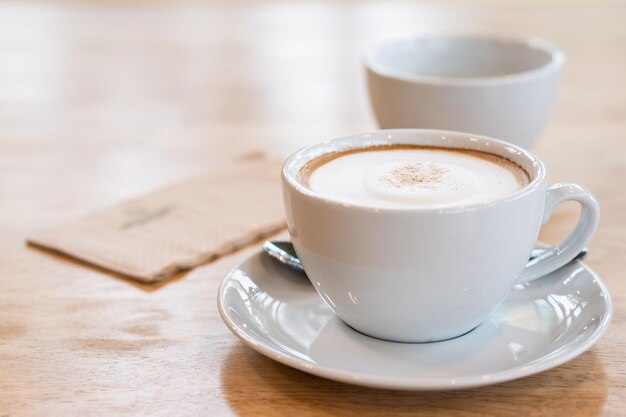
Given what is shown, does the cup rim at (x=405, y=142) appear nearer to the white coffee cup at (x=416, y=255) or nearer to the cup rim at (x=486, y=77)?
the white coffee cup at (x=416, y=255)

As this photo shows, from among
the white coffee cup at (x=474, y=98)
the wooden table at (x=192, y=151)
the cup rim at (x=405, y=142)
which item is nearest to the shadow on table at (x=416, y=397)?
the wooden table at (x=192, y=151)

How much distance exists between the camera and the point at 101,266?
79 centimetres

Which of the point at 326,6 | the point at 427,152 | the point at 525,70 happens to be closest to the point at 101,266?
the point at 427,152

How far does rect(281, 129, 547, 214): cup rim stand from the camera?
558mm

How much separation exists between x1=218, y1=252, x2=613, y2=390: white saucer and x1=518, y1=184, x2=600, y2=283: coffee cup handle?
0.06ft

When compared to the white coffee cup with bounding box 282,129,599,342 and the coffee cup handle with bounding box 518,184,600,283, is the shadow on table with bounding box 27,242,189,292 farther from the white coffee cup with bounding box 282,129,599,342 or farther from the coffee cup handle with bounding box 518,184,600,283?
the coffee cup handle with bounding box 518,184,600,283

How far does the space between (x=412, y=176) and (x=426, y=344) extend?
0.40 ft

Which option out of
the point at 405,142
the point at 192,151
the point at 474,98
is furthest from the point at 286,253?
the point at 192,151

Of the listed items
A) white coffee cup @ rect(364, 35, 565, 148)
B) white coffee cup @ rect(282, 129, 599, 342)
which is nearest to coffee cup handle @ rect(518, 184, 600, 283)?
white coffee cup @ rect(282, 129, 599, 342)

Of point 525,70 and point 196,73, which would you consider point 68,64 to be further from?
point 525,70

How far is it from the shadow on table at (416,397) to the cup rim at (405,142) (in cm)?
12

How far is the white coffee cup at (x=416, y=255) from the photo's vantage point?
56 centimetres

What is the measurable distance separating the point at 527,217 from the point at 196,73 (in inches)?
39.3

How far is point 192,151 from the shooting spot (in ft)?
3.69
